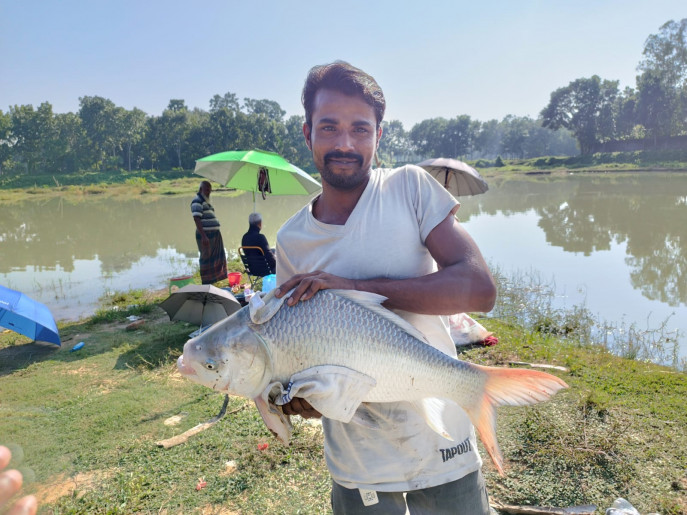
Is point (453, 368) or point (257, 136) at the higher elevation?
point (257, 136)

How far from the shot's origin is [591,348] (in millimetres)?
5336

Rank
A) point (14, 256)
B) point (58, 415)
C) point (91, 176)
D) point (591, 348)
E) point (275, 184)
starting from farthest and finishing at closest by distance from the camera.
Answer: point (91, 176) → point (14, 256) → point (275, 184) → point (591, 348) → point (58, 415)

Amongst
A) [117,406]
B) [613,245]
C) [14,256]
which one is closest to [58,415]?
[117,406]

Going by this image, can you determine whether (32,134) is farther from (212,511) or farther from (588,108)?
(588,108)

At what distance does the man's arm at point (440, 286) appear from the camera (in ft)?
4.07

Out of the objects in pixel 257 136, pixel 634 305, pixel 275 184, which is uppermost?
pixel 257 136

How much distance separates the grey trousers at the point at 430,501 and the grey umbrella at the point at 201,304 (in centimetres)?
394

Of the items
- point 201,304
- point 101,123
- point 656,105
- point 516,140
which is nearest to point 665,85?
point 656,105

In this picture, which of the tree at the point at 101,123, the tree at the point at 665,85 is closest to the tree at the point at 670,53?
the tree at the point at 665,85

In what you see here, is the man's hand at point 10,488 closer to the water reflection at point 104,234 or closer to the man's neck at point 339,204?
the man's neck at point 339,204

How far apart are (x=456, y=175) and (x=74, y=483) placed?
661 centimetres

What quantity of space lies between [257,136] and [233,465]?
53.3 meters

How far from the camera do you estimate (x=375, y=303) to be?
127cm

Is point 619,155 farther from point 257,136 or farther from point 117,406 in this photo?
point 117,406
